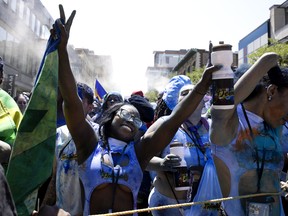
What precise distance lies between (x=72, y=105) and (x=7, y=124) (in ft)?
1.75

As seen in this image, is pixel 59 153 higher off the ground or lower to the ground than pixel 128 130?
lower

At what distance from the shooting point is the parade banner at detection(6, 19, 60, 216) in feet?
4.44

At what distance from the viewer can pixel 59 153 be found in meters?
2.83

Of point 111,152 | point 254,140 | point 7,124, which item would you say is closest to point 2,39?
point 7,124

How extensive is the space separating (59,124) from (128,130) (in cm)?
115

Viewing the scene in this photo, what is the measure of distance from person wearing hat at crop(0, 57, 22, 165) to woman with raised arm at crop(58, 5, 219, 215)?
1.38 feet

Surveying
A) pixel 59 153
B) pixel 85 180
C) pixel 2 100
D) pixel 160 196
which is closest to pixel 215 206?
pixel 160 196

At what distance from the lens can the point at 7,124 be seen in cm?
230

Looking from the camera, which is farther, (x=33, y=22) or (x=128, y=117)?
(x=33, y=22)

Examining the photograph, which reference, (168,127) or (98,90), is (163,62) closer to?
(98,90)

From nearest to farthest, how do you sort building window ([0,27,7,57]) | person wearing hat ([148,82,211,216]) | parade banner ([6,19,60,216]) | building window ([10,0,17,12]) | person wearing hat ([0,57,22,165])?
1. parade banner ([6,19,60,216])
2. person wearing hat ([0,57,22,165])
3. person wearing hat ([148,82,211,216])
4. building window ([10,0,17,12])
5. building window ([0,27,7,57])

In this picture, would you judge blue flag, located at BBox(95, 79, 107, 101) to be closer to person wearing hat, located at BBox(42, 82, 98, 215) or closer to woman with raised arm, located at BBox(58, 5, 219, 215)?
person wearing hat, located at BBox(42, 82, 98, 215)

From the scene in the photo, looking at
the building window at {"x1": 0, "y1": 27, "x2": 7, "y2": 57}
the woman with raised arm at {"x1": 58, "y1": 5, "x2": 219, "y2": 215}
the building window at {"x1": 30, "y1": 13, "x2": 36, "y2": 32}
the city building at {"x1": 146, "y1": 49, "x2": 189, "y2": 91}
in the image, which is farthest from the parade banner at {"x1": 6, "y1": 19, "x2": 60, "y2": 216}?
the city building at {"x1": 146, "y1": 49, "x2": 189, "y2": 91}

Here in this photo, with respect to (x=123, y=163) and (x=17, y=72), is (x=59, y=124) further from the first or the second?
(x=17, y=72)
